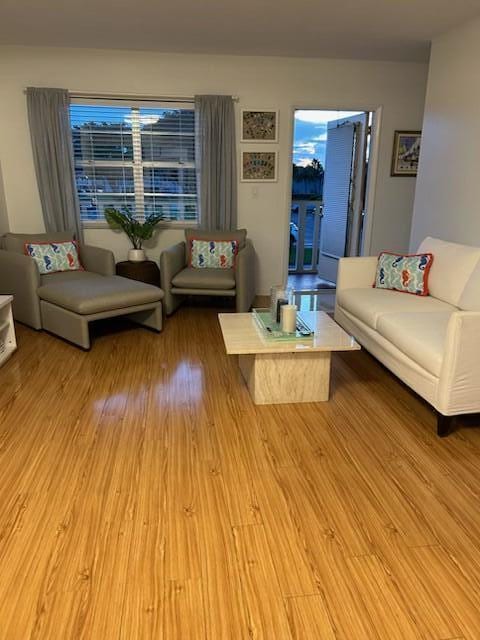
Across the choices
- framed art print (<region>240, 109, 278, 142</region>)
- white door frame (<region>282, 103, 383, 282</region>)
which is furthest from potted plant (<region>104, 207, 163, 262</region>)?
white door frame (<region>282, 103, 383, 282</region>)

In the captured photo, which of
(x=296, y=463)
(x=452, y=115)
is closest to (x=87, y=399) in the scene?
(x=296, y=463)

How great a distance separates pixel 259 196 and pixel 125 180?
142 centimetres

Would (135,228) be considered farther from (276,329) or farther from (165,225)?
(276,329)

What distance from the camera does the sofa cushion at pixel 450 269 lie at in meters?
3.17

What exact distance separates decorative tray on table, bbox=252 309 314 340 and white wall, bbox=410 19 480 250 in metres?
1.69

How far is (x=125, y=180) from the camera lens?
16.0 feet

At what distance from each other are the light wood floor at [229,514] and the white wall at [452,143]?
66.6 inches

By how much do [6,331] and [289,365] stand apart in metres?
2.15

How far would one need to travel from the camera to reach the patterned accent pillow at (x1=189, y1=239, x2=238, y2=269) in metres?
4.56

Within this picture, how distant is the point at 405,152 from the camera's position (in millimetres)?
5055

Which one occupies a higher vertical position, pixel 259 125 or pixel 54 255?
pixel 259 125

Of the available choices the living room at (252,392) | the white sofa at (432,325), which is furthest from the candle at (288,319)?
the white sofa at (432,325)

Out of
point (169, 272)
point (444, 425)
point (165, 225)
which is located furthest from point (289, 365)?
point (165, 225)

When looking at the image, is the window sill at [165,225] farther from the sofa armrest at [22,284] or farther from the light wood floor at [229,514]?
the light wood floor at [229,514]
